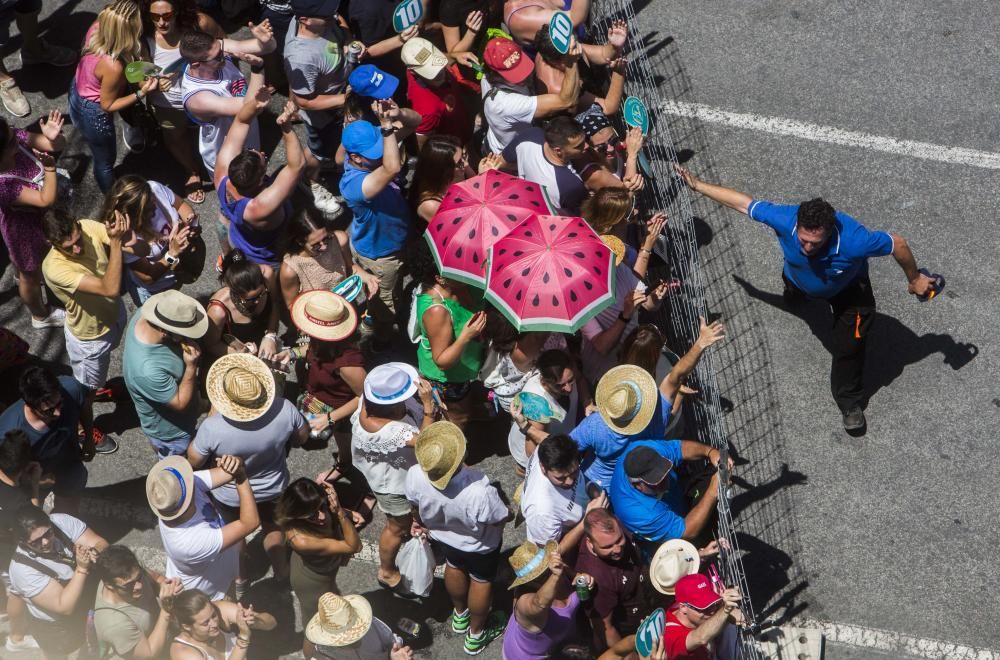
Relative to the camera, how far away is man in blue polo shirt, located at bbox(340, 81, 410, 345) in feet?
24.2

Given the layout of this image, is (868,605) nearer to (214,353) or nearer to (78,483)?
(214,353)

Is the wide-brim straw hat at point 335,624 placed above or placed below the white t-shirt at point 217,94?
below

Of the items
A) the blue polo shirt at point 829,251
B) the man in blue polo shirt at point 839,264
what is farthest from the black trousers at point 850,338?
the blue polo shirt at point 829,251

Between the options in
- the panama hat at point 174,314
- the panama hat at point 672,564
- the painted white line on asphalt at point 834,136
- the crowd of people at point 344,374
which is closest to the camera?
the panama hat at point 672,564

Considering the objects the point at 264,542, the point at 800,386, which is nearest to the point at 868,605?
the point at 800,386

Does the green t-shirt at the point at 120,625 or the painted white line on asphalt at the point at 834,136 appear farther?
the painted white line on asphalt at the point at 834,136

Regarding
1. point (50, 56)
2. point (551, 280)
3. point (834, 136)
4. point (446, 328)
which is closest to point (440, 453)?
point (446, 328)

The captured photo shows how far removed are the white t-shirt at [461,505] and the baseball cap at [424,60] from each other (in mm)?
3156

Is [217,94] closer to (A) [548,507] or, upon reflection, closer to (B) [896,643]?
(A) [548,507]

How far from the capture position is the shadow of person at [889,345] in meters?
8.37

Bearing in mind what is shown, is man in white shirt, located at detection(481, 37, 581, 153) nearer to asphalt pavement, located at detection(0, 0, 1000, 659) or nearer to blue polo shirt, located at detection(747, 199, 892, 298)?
blue polo shirt, located at detection(747, 199, 892, 298)

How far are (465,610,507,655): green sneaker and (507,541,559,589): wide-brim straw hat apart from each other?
3.37 feet

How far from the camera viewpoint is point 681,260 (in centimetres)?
836

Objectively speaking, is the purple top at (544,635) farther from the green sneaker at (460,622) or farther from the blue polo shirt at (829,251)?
the blue polo shirt at (829,251)
